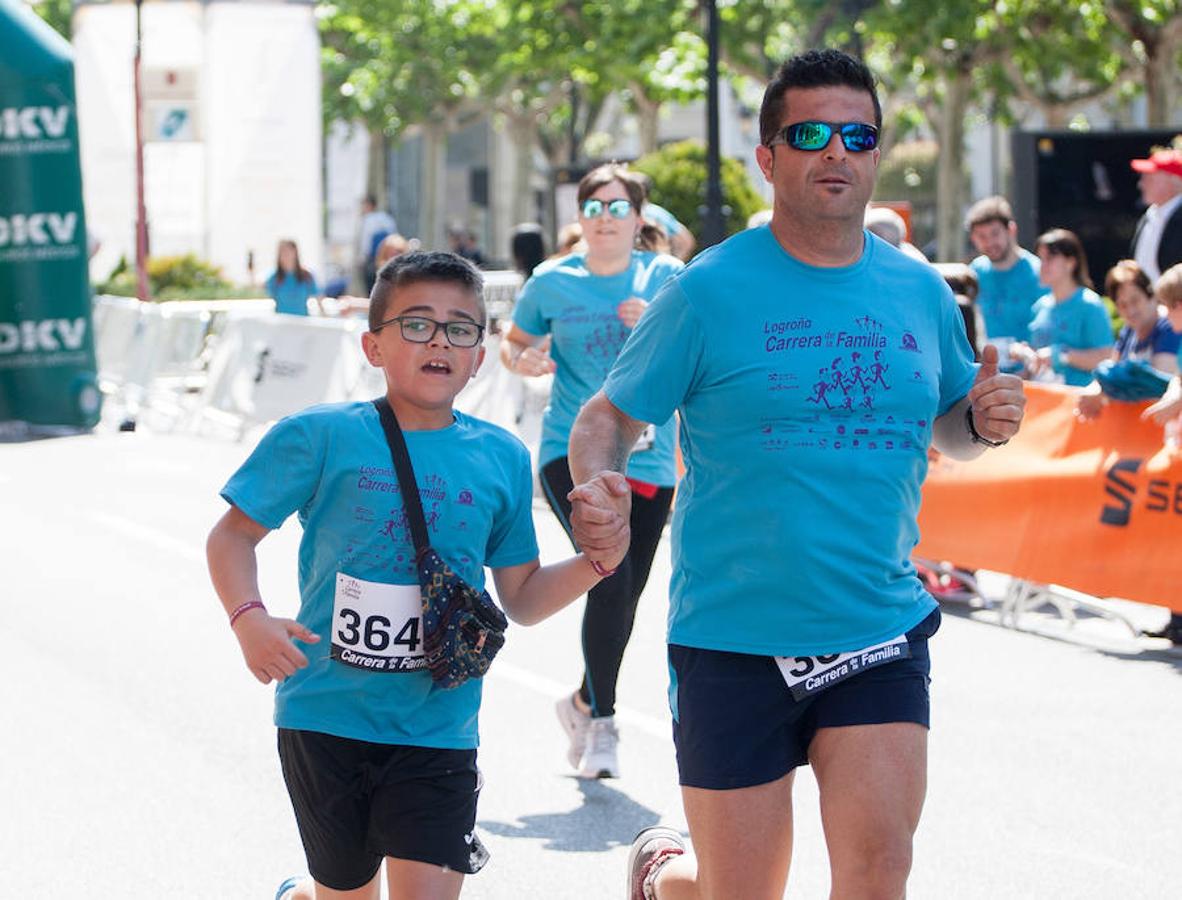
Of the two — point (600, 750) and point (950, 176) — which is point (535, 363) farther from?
point (950, 176)

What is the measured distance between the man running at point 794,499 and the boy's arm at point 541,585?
0.59 ft

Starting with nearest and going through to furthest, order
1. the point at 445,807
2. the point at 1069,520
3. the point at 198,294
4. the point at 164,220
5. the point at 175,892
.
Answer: the point at 445,807, the point at 175,892, the point at 1069,520, the point at 198,294, the point at 164,220

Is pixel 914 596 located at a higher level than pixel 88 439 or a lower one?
higher

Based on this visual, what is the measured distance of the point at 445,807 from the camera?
4.17m

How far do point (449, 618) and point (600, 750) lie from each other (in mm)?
3123

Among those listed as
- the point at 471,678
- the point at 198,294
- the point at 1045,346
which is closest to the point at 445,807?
the point at 471,678

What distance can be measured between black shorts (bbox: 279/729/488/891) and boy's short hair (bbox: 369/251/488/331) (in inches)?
33.7

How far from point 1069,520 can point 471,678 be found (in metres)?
6.54

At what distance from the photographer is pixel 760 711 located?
4090mm

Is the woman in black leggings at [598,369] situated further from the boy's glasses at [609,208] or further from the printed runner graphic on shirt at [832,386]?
the printed runner graphic on shirt at [832,386]

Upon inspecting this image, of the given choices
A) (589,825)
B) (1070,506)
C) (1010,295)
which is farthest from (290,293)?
(589,825)

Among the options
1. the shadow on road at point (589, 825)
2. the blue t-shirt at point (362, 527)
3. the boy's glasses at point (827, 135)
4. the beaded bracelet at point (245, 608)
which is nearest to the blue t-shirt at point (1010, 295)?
the shadow on road at point (589, 825)

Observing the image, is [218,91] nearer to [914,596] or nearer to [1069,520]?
[1069,520]

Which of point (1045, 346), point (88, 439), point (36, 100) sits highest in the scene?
point (36, 100)
